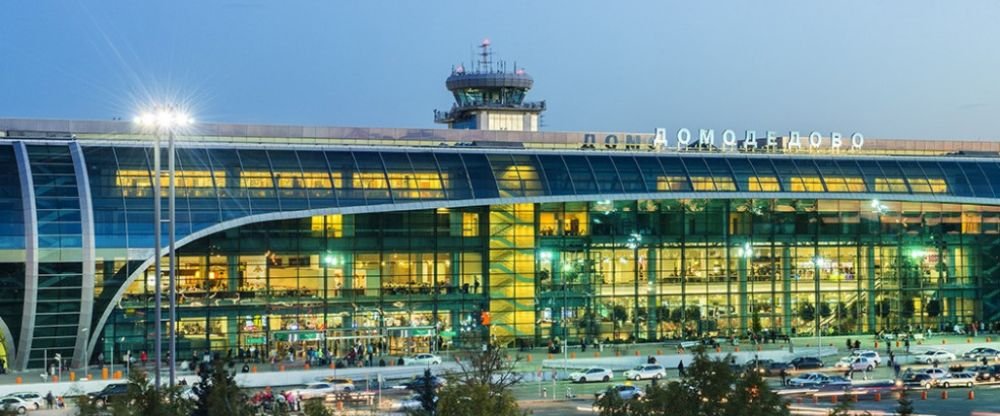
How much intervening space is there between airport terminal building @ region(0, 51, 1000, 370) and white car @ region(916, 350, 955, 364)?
48.3 ft

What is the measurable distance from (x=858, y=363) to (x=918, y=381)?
10.5 metres

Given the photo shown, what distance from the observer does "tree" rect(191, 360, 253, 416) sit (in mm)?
48781

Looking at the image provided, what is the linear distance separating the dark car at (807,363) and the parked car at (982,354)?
46.1 ft

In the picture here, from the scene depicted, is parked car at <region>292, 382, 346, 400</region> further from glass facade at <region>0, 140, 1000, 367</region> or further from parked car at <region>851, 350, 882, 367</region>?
parked car at <region>851, 350, 882, 367</region>

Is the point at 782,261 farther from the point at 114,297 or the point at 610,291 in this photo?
the point at 114,297

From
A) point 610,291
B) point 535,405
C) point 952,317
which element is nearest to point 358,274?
point 610,291

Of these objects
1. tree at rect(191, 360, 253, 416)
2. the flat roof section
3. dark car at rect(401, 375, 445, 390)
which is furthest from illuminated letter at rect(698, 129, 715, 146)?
tree at rect(191, 360, 253, 416)

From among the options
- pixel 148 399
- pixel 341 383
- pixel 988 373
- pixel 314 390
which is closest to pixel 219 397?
pixel 148 399

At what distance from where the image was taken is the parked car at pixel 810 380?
96.8 m

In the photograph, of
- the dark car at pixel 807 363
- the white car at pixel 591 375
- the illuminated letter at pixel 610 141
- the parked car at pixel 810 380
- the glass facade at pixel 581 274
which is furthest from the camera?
the illuminated letter at pixel 610 141

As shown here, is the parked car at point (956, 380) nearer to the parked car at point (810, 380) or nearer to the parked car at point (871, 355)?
the parked car at point (810, 380)

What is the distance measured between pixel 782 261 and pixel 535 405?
44895 mm

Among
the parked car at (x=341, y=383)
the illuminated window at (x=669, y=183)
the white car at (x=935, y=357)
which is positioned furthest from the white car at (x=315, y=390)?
the white car at (x=935, y=357)

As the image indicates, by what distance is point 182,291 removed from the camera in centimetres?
10975
